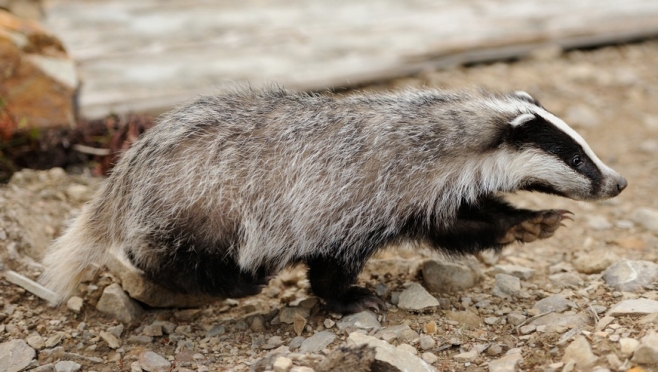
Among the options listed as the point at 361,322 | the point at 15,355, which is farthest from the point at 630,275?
the point at 15,355

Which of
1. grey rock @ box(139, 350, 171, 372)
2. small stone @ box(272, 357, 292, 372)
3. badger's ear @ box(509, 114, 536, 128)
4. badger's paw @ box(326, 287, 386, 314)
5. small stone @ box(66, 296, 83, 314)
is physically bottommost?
grey rock @ box(139, 350, 171, 372)

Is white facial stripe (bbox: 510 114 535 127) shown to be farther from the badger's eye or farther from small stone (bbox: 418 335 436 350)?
small stone (bbox: 418 335 436 350)

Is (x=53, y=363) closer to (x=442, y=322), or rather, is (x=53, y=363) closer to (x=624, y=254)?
(x=442, y=322)

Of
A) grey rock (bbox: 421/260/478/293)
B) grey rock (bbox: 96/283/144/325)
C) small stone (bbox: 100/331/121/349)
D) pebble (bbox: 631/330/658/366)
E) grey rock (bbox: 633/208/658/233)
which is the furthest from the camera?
grey rock (bbox: 633/208/658/233)

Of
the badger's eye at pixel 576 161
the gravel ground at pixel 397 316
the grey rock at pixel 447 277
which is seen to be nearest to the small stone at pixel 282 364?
the gravel ground at pixel 397 316

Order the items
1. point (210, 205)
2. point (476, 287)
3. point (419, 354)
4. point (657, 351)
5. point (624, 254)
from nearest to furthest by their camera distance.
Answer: point (657, 351) < point (419, 354) < point (210, 205) < point (476, 287) < point (624, 254)

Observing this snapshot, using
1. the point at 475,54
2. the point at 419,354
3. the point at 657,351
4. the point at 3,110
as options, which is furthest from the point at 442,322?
the point at 475,54

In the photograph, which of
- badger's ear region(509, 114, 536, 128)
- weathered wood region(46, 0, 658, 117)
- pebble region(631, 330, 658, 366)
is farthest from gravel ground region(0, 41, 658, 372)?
weathered wood region(46, 0, 658, 117)

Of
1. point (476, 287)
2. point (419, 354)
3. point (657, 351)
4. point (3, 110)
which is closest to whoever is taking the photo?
point (657, 351)

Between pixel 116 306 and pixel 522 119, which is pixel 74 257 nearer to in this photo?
pixel 116 306
